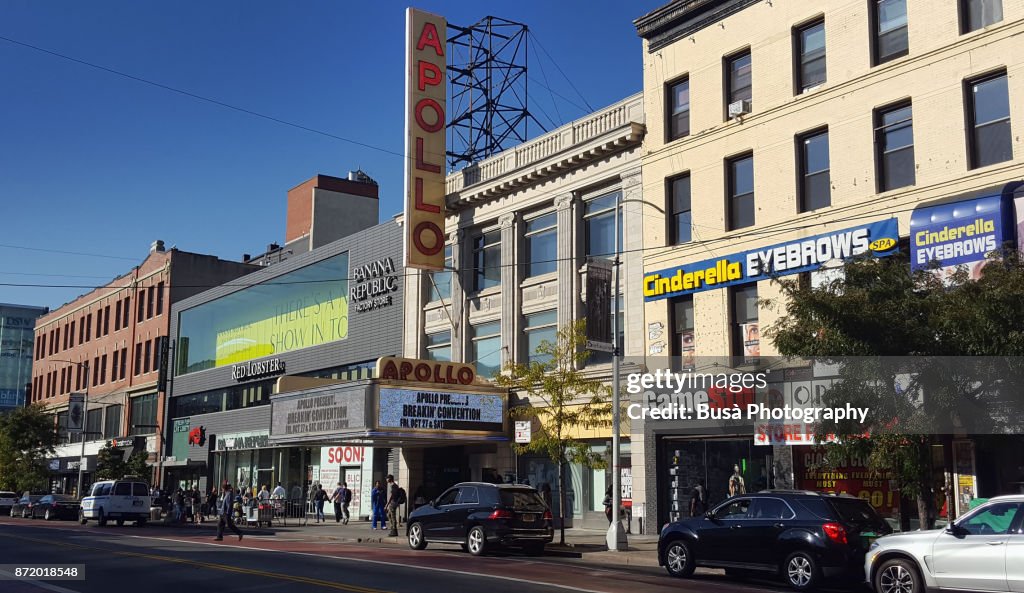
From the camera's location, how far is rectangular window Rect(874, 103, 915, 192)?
24312mm

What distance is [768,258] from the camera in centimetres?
2678

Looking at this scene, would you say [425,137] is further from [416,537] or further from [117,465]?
[117,465]

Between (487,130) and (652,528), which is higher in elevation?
(487,130)

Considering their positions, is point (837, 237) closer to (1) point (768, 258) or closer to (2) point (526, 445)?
(1) point (768, 258)

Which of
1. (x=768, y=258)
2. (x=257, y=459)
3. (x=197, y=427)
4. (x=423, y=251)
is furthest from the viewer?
(x=197, y=427)

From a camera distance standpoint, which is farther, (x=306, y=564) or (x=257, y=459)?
(x=257, y=459)

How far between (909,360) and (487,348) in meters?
21.5

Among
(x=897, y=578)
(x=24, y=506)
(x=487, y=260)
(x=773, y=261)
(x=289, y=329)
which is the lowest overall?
(x=24, y=506)

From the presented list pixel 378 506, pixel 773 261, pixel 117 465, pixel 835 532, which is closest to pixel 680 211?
pixel 773 261

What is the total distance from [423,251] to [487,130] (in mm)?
6189

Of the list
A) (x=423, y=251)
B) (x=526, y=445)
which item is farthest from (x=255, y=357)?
(x=526, y=445)

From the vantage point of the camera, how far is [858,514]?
17.3 meters

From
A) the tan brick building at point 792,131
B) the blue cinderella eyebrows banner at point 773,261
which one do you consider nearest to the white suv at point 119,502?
the tan brick building at point 792,131

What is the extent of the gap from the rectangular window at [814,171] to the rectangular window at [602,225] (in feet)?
22.0
